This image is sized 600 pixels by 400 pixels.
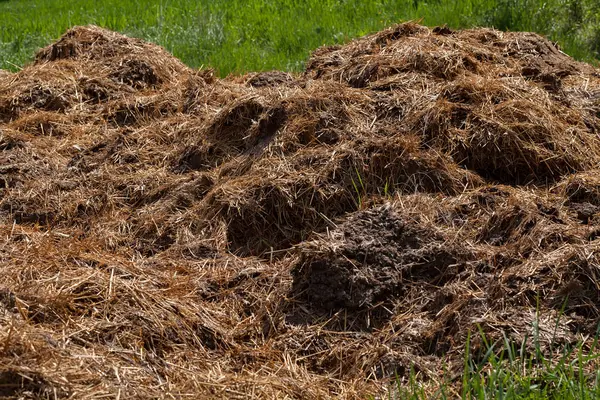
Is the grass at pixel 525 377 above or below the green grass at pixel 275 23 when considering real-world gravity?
above

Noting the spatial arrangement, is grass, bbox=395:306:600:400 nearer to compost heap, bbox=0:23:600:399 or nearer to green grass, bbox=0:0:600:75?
compost heap, bbox=0:23:600:399

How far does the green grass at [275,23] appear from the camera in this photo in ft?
27.4

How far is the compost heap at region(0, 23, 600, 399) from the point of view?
3.72 meters

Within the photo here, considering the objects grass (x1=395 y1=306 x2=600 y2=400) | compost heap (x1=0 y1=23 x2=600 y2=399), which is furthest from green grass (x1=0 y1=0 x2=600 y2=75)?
grass (x1=395 y1=306 x2=600 y2=400)

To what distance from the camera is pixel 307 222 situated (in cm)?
473

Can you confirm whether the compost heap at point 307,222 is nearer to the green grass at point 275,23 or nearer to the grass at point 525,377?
the grass at point 525,377

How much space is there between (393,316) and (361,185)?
3.12ft

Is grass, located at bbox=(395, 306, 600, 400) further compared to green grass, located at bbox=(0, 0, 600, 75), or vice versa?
green grass, located at bbox=(0, 0, 600, 75)

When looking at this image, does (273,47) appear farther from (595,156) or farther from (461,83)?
(595,156)

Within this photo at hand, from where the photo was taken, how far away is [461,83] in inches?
203

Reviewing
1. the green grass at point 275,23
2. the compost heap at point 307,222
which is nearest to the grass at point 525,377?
the compost heap at point 307,222

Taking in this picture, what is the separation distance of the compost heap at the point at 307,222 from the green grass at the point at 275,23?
6.50ft

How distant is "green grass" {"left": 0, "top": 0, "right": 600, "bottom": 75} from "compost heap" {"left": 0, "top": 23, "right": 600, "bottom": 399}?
1.98 m

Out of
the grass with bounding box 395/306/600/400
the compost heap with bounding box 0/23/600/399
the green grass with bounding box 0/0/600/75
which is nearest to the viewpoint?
the grass with bounding box 395/306/600/400
